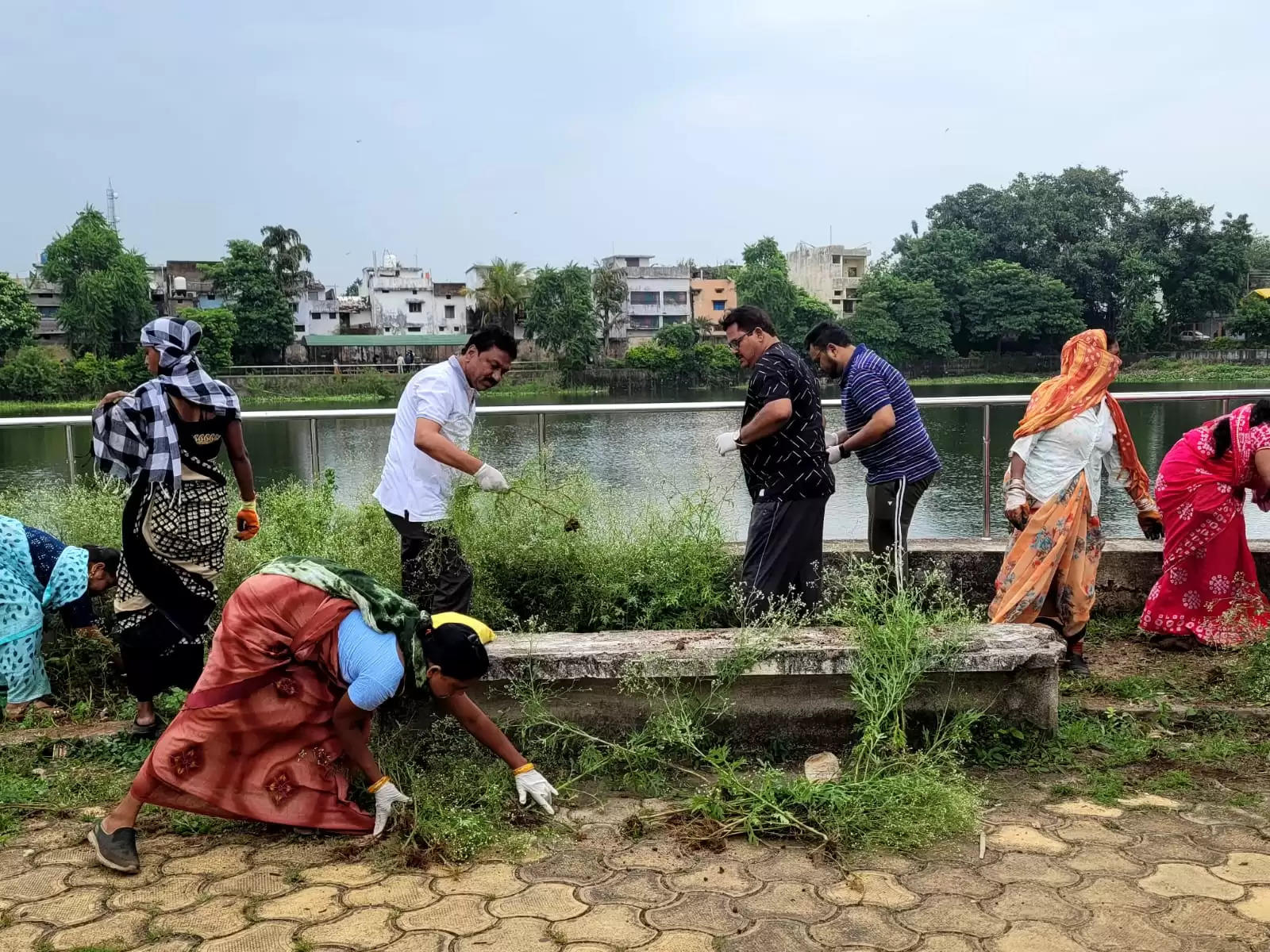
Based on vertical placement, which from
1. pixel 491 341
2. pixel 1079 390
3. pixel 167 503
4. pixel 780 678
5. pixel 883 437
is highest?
pixel 491 341

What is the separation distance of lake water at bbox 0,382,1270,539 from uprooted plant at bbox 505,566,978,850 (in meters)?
1.81

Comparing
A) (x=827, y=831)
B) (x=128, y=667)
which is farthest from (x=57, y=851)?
(x=827, y=831)

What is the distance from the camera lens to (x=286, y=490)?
5047 mm

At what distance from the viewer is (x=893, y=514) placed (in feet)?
14.8

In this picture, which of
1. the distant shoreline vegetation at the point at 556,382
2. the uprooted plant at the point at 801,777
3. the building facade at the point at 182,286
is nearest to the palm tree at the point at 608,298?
the distant shoreline vegetation at the point at 556,382

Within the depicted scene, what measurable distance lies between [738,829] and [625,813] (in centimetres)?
36

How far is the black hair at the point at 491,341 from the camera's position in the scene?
3844 mm

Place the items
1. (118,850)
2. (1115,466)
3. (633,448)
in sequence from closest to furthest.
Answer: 1. (118,850)
2. (1115,466)
3. (633,448)

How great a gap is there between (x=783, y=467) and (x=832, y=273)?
64.3 metres

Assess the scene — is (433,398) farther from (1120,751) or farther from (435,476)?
(1120,751)

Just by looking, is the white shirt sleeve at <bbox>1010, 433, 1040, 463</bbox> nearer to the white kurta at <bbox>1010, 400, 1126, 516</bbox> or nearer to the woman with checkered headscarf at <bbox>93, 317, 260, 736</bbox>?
the white kurta at <bbox>1010, 400, 1126, 516</bbox>

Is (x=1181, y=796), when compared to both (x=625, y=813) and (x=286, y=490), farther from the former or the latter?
(x=286, y=490)

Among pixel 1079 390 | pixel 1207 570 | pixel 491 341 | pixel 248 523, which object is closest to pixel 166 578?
pixel 248 523

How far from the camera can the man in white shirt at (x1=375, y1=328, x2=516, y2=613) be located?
12.4 feet
